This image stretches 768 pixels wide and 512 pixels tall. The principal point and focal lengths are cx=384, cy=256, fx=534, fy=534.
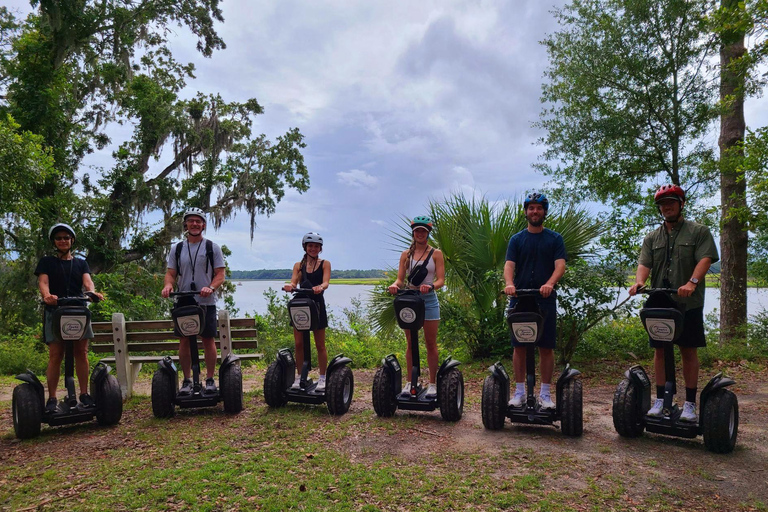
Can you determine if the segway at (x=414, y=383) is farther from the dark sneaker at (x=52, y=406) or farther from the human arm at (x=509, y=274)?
the dark sneaker at (x=52, y=406)

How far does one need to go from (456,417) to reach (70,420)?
350cm

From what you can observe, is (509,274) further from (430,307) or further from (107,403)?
(107,403)

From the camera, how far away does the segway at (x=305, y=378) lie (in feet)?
16.5

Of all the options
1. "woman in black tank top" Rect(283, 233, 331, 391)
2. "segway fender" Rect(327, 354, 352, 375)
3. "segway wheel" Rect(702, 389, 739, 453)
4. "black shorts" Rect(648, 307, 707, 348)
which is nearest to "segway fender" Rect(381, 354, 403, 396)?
"segway fender" Rect(327, 354, 352, 375)

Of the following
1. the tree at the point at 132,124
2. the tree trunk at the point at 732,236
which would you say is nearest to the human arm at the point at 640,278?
the tree trunk at the point at 732,236

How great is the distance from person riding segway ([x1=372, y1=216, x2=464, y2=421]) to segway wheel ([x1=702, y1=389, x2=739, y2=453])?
192 centimetres

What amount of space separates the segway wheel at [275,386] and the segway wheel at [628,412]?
3.05m

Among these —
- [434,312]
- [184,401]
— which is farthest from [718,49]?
[184,401]

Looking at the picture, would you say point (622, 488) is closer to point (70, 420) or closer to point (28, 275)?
point (70, 420)

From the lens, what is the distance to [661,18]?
9570mm

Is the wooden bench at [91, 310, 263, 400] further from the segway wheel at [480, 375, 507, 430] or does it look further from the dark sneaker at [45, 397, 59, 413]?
the segway wheel at [480, 375, 507, 430]

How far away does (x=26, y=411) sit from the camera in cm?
468

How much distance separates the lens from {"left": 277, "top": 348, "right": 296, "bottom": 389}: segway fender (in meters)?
5.36

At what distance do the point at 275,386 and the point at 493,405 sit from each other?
217 centimetres
